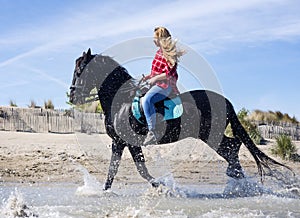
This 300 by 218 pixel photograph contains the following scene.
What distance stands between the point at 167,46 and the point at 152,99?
0.81 metres

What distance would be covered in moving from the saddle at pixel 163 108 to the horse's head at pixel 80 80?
0.75m

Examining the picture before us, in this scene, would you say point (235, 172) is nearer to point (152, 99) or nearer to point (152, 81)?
point (152, 99)

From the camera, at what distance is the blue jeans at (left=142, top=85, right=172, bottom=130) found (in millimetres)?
9336

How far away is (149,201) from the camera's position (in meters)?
8.91

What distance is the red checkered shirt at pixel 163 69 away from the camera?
362 inches

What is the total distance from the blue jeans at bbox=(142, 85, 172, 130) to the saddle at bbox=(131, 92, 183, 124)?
0.08 meters

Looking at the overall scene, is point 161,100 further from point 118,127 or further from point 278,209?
point 278,209

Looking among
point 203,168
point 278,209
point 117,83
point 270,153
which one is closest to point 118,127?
point 117,83

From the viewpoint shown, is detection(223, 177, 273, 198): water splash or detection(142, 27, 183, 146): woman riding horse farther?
detection(223, 177, 273, 198): water splash

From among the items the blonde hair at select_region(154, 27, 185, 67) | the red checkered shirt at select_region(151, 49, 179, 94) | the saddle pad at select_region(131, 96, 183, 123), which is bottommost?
the saddle pad at select_region(131, 96, 183, 123)

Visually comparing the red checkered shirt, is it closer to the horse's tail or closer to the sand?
the horse's tail

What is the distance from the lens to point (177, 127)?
9.78m

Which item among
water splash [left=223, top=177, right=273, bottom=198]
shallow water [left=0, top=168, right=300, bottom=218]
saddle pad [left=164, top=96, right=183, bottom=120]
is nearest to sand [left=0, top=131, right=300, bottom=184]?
shallow water [left=0, top=168, right=300, bottom=218]

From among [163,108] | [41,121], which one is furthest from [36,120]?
[163,108]
